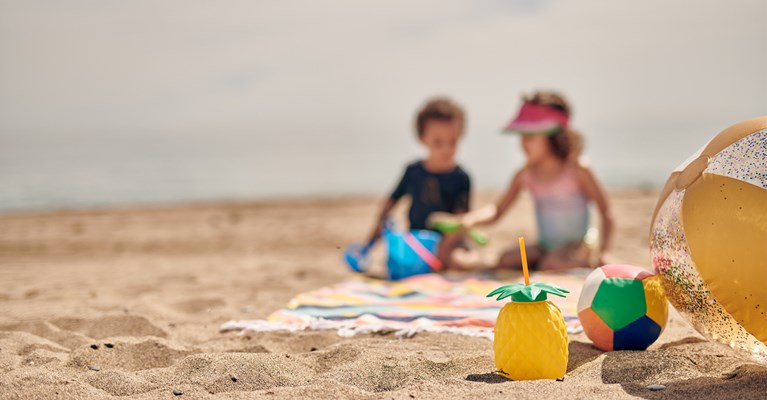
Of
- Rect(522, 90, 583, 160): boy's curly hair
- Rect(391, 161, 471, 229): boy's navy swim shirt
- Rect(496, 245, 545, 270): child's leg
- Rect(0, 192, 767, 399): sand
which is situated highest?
Rect(522, 90, 583, 160): boy's curly hair

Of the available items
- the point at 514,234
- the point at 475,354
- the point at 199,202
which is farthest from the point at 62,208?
the point at 475,354

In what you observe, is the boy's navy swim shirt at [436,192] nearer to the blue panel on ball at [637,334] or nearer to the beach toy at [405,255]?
the beach toy at [405,255]

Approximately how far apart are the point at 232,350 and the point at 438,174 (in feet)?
10.6

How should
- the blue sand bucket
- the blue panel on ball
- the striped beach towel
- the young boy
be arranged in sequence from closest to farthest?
the blue panel on ball, the striped beach towel, the blue sand bucket, the young boy

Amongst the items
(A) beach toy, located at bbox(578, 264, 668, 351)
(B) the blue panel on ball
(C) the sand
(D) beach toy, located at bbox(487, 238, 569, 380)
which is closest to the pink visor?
(C) the sand

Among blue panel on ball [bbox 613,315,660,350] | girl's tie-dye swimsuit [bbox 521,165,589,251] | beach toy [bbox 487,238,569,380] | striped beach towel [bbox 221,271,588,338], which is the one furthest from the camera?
girl's tie-dye swimsuit [bbox 521,165,589,251]

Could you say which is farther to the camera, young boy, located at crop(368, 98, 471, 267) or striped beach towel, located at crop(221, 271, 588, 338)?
young boy, located at crop(368, 98, 471, 267)

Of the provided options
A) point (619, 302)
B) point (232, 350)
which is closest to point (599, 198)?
point (619, 302)

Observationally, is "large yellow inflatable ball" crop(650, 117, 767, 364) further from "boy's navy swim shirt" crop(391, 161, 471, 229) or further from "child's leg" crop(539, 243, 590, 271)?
"boy's navy swim shirt" crop(391, 161, 471, 229)

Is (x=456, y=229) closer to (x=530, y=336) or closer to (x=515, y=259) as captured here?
(x=515, y=259)

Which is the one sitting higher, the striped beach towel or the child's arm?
the child's arm

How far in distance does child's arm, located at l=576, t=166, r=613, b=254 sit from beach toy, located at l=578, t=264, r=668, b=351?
2364 mm

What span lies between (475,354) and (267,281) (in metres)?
2.65

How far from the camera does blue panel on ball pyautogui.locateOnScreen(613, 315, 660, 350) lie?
2854mm
